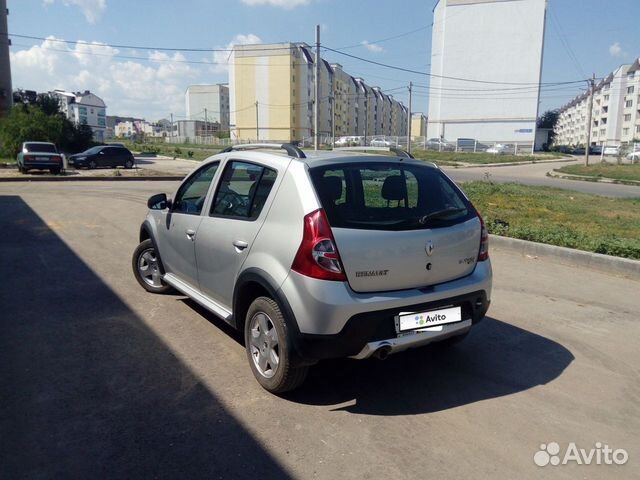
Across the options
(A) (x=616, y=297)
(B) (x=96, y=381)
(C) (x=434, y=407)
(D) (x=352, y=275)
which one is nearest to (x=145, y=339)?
(B) (x=96, y=381)

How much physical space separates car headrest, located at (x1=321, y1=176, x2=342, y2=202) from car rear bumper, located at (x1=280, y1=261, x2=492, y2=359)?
0.57m

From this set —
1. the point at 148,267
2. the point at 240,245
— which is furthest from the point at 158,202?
the point at 240,245

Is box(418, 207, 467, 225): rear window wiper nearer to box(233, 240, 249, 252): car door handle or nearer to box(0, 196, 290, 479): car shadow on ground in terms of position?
box(233, 240, 249, 252): car door handle

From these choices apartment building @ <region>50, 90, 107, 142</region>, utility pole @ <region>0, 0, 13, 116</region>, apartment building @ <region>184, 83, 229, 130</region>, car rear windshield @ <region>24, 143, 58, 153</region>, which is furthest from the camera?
apartment building @ <region>184, 83, 229, 130</region>

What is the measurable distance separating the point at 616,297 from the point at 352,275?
4224 millimetres

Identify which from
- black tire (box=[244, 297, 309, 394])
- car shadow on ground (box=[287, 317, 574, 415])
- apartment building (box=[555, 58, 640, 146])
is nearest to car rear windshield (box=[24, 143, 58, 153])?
black tire (box=[244, 297, 309, 394])

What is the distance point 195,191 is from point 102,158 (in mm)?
28329

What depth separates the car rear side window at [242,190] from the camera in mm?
3732

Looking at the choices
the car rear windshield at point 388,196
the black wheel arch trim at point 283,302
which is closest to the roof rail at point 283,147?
the car rear windshield at point 388,196

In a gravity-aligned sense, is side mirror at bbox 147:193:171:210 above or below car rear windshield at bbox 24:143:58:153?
below

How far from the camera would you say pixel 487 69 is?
252ft

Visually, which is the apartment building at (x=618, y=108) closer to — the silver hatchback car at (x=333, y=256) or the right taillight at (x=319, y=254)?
the silver hatchback car at (x=333, y=256)

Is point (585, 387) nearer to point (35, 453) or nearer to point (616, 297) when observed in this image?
point (616, 297)

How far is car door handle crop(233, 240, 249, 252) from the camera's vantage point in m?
3.69
